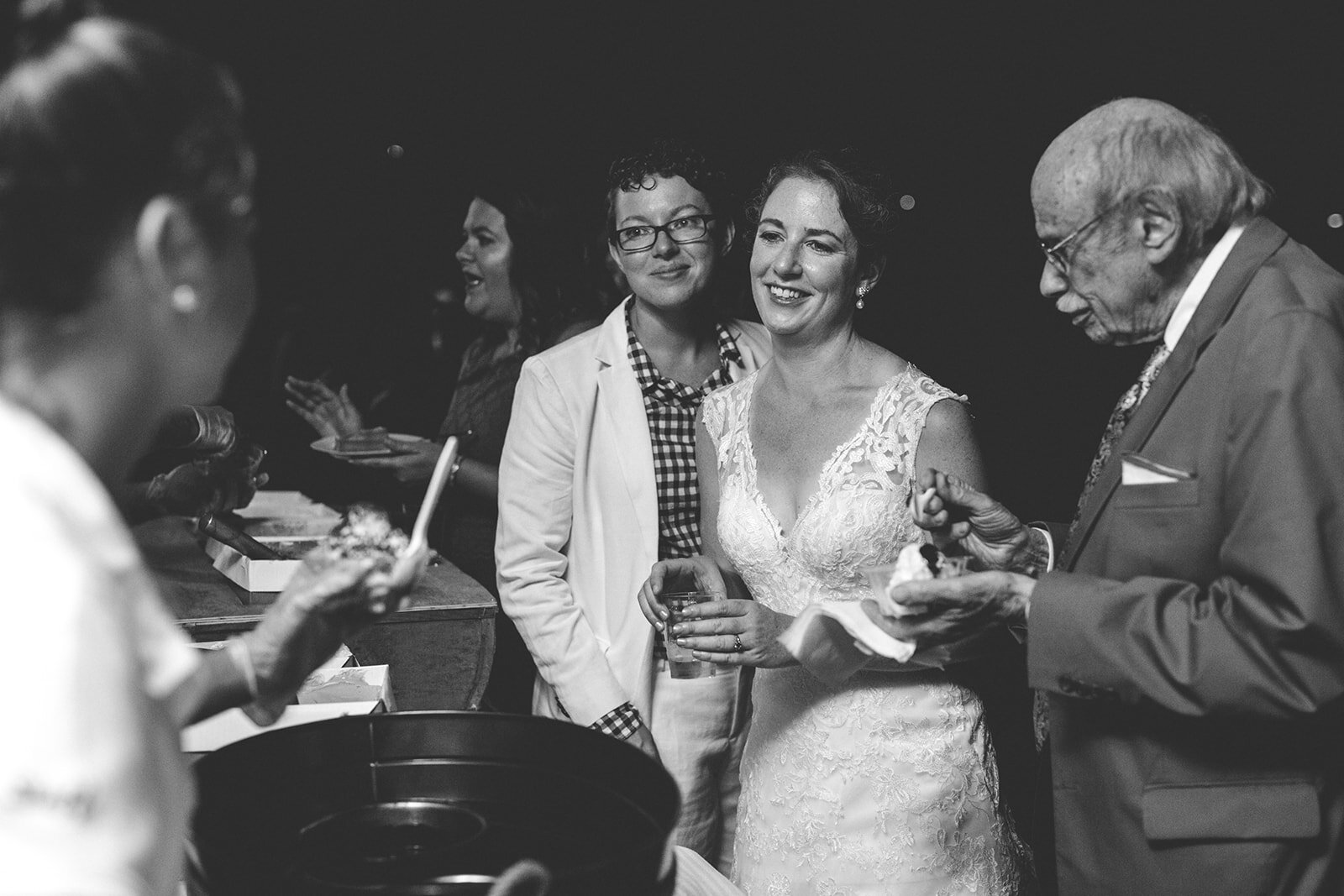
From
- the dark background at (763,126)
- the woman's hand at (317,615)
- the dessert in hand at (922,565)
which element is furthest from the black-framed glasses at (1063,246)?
the dark background at (763,126)

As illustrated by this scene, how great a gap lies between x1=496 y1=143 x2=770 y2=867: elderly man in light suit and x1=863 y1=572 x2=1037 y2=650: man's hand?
3.49 ft

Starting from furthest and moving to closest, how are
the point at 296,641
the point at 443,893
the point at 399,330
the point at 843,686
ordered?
the point at 399,330, the point at 843,686, the point at 296,641, the point at 443,893

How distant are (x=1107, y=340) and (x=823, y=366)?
76 cm

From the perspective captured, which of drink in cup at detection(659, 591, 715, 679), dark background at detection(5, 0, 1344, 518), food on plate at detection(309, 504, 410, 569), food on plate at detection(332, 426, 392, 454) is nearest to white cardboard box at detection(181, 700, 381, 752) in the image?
food on plate at detection(309, 504, 410, 569)

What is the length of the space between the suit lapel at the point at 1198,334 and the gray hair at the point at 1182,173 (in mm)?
47

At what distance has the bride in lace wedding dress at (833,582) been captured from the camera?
2354 mm

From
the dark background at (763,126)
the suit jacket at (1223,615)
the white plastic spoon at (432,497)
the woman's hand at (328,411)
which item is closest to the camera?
the white plastic spoon at (432,497)

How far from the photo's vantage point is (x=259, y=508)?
4426 millimetres

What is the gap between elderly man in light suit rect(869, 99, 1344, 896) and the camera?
1.57 metres

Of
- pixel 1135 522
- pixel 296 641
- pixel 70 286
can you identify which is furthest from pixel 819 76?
pixel 70 286

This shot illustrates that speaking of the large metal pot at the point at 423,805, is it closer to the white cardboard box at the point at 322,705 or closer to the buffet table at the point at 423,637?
the white cardboard box at the point at 322,705

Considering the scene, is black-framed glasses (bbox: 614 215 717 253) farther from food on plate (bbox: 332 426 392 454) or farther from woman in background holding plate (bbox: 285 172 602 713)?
food on plate (bbox: 332 426 392 454)

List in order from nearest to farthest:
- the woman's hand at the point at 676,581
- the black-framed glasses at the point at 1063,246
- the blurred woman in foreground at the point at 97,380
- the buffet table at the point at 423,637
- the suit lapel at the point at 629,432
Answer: the blurred woman in foreground at the point at 97,380
the black-framed glasses at the point at 1063,246
the woman's hand at the point at 676,581
the suit lapel at the point at 629,432
the buffet table at the point at 423,637

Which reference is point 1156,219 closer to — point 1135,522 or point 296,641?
point 1135,522
